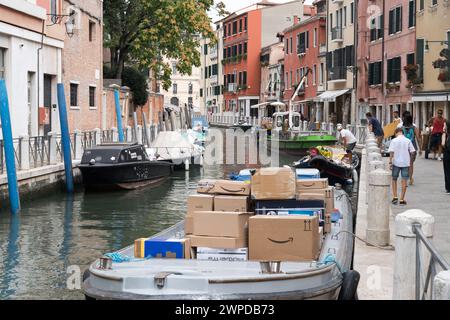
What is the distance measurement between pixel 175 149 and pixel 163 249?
2130cm

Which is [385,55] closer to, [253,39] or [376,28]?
[376,28]

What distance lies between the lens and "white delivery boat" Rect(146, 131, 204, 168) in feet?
96.8

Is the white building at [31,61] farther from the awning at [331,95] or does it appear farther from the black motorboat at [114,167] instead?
the awning at [331,95]

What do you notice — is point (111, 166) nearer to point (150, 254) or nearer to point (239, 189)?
point (239, 189)

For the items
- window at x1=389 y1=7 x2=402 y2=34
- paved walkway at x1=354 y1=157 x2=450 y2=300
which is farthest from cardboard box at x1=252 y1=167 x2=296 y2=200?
window at x1=389 y1=7 x2=402 y2=34

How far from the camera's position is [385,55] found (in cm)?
Answer: 4234

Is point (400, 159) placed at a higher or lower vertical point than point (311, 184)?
higher

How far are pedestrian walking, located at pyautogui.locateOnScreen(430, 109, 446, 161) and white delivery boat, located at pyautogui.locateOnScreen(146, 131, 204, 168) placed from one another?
28.8 feet

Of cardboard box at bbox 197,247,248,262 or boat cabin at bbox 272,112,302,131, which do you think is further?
boat cabin at bbox 272,112,302,131

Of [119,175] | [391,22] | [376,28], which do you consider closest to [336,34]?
[376,28]

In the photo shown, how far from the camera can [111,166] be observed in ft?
73.8

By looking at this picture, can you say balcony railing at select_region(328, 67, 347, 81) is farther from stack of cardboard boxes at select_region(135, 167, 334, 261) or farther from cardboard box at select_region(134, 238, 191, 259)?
cardboard box at select_region(134, 238, 191, 259)

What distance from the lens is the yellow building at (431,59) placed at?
1252 inches
